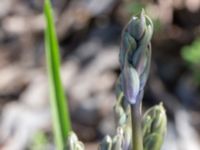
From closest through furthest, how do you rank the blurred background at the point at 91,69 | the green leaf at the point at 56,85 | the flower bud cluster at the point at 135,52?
the flower bud cluster at the point at 135,52, the green leaf at the point at 56,85, the blurred background at the point at 91,69

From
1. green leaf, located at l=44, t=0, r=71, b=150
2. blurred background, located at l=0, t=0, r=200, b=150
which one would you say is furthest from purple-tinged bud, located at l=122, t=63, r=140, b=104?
blurred background, located at l=0, t=0, r=200, b=150

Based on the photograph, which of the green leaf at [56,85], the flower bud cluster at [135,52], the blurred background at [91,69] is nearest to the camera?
the flower bud cluster at [135,52]

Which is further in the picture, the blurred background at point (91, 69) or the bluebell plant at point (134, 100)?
the blurred background at point (91, 69)

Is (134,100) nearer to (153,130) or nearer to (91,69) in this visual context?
(153,130)

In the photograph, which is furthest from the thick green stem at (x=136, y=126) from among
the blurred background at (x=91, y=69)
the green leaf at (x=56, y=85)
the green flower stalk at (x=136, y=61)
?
the blurred background at (x=91, y=69)

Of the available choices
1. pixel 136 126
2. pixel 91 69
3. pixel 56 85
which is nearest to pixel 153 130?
pixel 136 126

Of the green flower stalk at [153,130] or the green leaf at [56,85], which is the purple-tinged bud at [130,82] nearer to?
the green flower stalk at [153,130]
